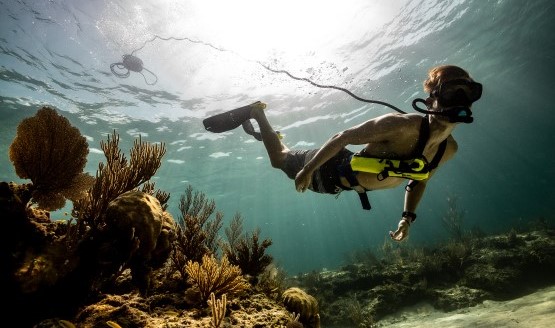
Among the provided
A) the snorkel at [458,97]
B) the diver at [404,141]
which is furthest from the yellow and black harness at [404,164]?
the snorkel at [458,97]

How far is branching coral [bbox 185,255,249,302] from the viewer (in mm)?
3059

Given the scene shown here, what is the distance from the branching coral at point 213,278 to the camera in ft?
10.0

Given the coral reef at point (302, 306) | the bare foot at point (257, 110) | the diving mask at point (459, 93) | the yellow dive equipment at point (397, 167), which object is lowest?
the coral reef at point (302, 306)

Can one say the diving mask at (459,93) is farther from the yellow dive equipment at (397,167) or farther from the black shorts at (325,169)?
the black shorts at (325,169)

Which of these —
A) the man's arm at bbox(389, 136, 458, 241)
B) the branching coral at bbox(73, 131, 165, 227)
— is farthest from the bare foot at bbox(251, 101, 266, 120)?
the man's arm at bbox(389, 136, 458, 241)

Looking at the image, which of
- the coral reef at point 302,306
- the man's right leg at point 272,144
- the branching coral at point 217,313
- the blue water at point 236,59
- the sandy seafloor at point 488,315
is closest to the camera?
the branching coral at point 217,313

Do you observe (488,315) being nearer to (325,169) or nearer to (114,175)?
(325,169)

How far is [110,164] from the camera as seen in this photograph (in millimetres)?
3275

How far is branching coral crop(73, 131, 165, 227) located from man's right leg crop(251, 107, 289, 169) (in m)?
2.33

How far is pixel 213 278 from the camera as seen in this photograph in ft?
10.2

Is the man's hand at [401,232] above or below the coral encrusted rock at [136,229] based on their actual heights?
below

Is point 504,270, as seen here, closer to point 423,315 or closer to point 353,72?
point 423,315

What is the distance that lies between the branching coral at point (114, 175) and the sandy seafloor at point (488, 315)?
7660 mm

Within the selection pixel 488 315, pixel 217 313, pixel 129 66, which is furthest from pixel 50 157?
pixel 129 66
